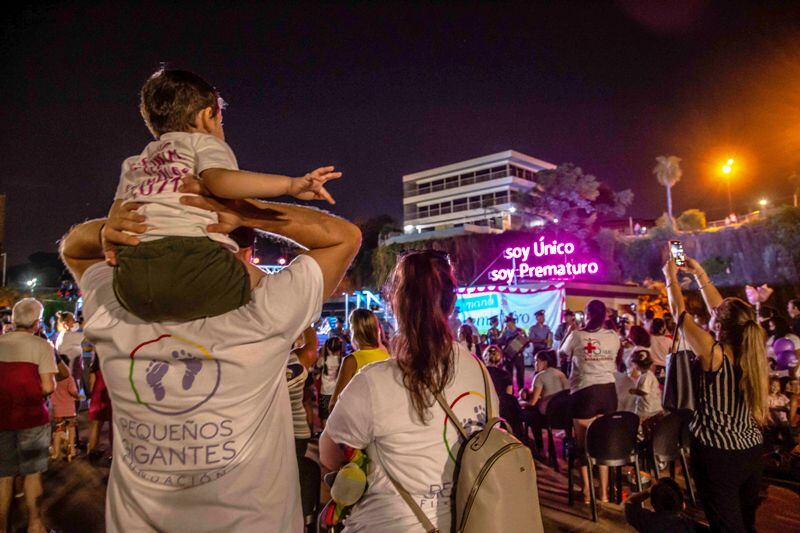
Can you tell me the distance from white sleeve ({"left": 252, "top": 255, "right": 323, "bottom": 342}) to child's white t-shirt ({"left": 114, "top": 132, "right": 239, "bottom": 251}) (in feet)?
0.55

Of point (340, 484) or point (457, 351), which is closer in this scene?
point (340, 484)

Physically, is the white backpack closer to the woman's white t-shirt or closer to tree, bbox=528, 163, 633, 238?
the woman's white t-shirt

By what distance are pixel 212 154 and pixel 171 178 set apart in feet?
0.40

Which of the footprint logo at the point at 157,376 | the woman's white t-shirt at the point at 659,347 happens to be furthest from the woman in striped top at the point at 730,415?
the woman's white t-shirt at the point at 659,347

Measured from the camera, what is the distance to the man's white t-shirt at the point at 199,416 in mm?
1179

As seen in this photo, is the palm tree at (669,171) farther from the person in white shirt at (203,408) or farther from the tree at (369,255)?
the person in white shirt at (203,408)

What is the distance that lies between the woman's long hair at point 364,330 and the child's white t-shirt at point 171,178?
3.07 metres

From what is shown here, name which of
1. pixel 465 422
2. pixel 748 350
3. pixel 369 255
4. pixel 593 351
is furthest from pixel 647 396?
pixel 369 255

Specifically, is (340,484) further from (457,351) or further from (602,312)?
(602,312)

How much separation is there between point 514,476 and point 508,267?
29169 mm

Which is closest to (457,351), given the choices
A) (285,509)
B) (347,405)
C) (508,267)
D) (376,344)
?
(347,405)

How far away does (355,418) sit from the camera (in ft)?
5.95

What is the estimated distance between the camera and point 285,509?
4.11 feet

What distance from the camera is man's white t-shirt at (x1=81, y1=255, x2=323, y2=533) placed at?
46.4 inches
